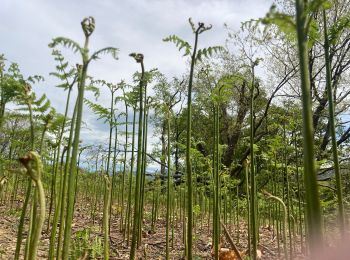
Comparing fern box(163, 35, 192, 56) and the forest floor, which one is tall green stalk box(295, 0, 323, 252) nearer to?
fern box(163, 35, 192, 56)

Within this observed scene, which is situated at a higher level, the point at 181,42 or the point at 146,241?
the point at 181,42

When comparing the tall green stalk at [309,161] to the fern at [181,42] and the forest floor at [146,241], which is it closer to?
the fern at [181,42]

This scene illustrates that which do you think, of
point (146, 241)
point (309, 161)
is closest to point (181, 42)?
point (309, 161)

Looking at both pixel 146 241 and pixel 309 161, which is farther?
pixel 146 241

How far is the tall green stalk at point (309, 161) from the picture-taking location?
3.11 ft

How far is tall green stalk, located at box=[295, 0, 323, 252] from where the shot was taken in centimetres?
95

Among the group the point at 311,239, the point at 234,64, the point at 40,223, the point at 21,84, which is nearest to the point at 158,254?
the point at 21,84

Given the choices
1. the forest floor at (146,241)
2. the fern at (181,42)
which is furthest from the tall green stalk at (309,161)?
the forest floor at (146,241)

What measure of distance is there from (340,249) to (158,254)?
369cm

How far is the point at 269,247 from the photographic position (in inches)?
191

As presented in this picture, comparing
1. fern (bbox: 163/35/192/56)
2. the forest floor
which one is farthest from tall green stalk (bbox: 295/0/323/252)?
the forest floor

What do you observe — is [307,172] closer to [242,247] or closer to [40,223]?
[40,223]

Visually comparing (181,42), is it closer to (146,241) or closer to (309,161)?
(309,161)

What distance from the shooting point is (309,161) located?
1012 mm
